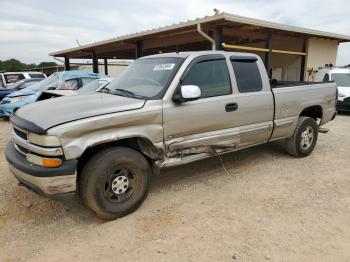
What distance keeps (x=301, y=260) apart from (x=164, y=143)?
1918mm

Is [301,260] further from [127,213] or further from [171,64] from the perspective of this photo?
[171,64]

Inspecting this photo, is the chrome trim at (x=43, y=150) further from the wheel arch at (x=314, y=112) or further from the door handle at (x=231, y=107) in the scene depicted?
the wheel arch at (x=314, y=112)

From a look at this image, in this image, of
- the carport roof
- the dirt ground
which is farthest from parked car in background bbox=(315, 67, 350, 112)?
the dirt ground

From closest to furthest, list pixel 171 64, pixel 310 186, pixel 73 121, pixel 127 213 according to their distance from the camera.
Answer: pixel 73 121
pixel 127 213
pixel 171 64
pixel 310 186

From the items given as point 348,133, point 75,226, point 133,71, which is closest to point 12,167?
point 75,226

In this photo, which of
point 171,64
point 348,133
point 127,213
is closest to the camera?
point 127,213

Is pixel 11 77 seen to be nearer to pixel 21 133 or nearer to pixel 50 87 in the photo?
pixel 50 87

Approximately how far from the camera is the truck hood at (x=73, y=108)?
315cm

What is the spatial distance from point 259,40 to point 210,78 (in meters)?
Answer: 11.7

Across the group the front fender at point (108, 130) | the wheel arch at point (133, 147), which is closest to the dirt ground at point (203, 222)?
the wheel arch at point (133, 147)

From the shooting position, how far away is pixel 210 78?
14.0ft

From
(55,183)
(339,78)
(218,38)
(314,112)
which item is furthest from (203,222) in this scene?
(339,78)

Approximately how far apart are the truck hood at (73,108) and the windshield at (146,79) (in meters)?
0.25

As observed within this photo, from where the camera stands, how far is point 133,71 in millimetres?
4602
